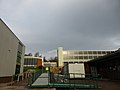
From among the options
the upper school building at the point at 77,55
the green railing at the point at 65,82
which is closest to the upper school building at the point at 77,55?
the upper school building at the point at 77,55

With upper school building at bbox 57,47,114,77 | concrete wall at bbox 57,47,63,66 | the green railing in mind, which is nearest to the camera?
the green railing

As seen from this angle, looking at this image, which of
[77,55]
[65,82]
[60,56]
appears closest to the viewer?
[65,82]

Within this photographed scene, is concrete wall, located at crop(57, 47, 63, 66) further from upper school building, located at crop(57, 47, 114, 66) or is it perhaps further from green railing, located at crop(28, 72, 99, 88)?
green railing, located at crop(28, 72, 99, 88)

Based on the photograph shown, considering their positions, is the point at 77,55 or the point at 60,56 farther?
the point at 60,56

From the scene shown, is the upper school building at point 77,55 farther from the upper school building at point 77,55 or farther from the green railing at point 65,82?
→ the green railing at point 65,82

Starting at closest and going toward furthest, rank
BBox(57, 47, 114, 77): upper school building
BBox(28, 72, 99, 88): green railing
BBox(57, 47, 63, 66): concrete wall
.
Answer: BBox(28, 72, 99, 88): green railing → BBox(57, 47, 63, 66): concrete wall → BBox(57, 47, 114, 77): upper school building

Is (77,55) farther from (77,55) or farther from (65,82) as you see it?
(65,82)

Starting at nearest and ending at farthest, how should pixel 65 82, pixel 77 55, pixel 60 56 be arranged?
1. pixel 65 82
2. pixel 77 55
3. pixel 60 56

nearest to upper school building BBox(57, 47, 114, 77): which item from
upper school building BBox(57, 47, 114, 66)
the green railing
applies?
upper school building BBox(57, 47, 114, 66)

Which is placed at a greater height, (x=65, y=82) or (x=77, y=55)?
(x=77, y=55)

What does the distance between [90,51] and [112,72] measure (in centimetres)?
4674

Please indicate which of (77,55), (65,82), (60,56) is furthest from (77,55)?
(65,82)

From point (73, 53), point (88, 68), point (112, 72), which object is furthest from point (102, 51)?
point (112, 72)

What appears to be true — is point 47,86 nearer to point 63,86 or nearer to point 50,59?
point 63,86
